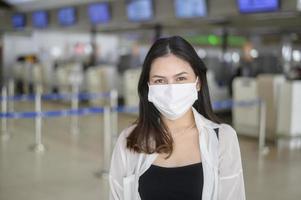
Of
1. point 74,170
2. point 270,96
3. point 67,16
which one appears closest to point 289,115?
point 270,96

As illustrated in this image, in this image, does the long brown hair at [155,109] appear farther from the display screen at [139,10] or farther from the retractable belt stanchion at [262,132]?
the display screen at [139,10]

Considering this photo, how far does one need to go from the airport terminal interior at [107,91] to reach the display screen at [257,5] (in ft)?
0.07

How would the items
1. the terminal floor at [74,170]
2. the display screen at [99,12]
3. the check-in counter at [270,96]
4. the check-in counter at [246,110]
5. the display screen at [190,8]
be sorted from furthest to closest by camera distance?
the display screen at [99,12] < the display screen at [190,8] < the check-in counter at [246,110] < the check-in counter at [270,96] < the terminal floor at [74,170]

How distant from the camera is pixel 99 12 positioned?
43.9 ft

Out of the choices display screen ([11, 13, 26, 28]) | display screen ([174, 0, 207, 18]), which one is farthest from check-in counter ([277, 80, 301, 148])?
display screen ([11, 13, 26, 28])

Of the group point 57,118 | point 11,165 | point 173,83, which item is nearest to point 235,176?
point 173,83

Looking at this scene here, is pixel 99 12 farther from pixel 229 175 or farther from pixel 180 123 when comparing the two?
pixel 229 175

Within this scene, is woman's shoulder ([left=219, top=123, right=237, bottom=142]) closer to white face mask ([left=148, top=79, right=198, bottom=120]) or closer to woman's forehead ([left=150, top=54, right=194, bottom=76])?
white face mask ([left=148, top=79, right=198, bottom=120])

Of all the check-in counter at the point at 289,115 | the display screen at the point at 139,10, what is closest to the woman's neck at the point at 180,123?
the check-in counter at the point at 289,115

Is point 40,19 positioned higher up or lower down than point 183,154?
higher up

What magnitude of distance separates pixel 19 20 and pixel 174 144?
17.5 m

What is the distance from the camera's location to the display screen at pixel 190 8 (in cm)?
992

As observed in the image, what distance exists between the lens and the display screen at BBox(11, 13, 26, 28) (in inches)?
704

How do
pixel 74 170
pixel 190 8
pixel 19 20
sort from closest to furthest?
pixel 74 170 < pixel 190 8 < pixel 19 20
